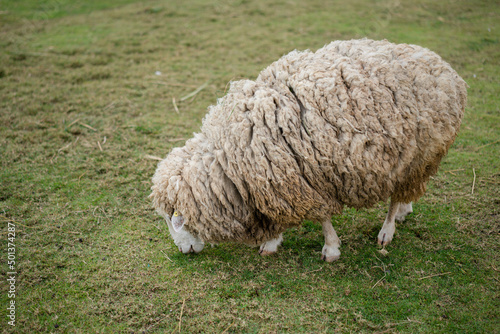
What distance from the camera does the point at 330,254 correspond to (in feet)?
11.6

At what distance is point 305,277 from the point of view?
337 centimetres

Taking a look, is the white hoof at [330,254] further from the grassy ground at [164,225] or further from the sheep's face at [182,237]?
the sheep's face at [182,237]

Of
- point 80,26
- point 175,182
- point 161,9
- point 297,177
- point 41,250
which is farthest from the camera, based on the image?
point 161,9

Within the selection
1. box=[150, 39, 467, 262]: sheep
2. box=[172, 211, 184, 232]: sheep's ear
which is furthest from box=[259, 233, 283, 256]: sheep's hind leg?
box=[172, 211, 184, 232]: sheep's ear

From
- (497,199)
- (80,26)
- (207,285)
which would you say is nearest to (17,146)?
(207,285)

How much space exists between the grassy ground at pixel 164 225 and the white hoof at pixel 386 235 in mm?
71

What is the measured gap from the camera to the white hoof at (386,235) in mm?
3641

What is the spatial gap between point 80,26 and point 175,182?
24.1ft

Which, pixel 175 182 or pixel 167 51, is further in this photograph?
pixel 167 51

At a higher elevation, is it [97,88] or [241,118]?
[241,118]

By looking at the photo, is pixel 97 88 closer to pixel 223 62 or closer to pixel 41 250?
pixel 223 62

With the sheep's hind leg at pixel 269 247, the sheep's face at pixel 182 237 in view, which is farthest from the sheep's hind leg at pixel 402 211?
the sheep's face at pixel 182 237

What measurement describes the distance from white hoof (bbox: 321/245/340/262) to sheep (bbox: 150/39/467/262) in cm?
48

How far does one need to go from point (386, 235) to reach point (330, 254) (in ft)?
1.96
